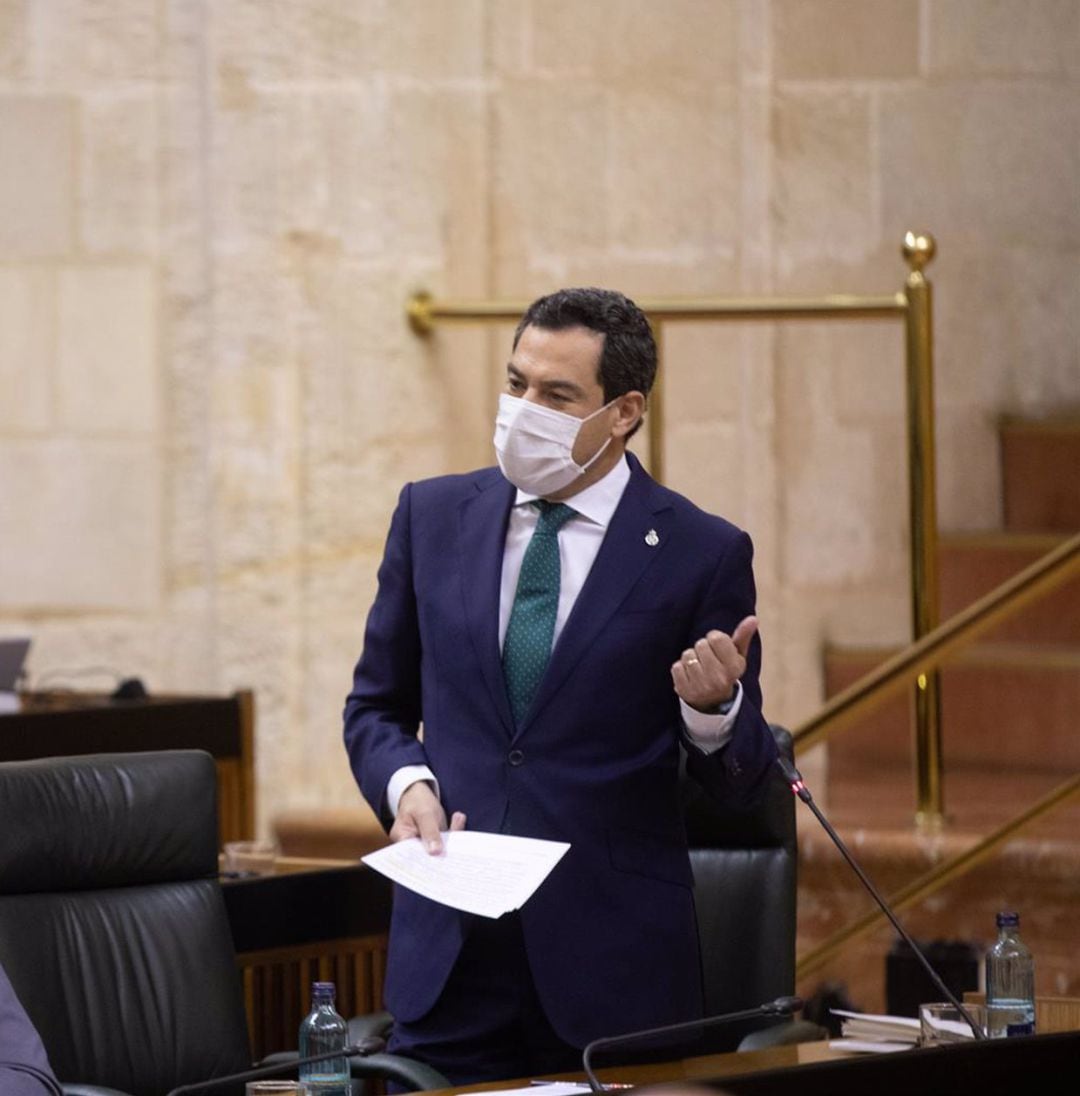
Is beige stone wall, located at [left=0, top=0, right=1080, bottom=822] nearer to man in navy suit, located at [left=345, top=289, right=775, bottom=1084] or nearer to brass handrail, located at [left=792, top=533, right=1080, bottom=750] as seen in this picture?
brass handrail, located at [left=792, top=533, right=1080, bottom=750]

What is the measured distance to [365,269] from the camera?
5965 mm

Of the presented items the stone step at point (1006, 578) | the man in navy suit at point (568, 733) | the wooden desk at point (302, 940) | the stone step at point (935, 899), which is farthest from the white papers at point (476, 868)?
the stone step at point (1006, 578)

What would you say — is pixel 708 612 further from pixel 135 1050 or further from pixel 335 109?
pixel 335 109

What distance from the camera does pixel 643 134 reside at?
245 inches

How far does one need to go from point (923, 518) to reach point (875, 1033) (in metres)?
2.48

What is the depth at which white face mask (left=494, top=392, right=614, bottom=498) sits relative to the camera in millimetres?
3012

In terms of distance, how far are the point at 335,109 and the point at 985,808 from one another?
95.5 inches

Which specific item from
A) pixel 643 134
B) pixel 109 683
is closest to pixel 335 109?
pixel 643 134

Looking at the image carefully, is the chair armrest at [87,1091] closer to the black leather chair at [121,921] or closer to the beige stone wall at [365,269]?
the black leather chair at [121,921]

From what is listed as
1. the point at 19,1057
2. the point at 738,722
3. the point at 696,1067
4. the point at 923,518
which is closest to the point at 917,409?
the point at 923,518

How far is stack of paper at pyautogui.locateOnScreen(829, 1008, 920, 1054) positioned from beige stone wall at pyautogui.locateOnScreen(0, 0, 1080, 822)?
10.3 ft

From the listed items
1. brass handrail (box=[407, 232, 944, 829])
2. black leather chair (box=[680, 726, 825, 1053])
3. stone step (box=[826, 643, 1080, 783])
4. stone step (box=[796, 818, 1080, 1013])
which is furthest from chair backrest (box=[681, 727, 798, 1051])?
stone step (box=[826, 643, 1080, 783])

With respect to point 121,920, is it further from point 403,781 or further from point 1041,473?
point 1041,473

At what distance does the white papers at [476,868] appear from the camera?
9.16ft
